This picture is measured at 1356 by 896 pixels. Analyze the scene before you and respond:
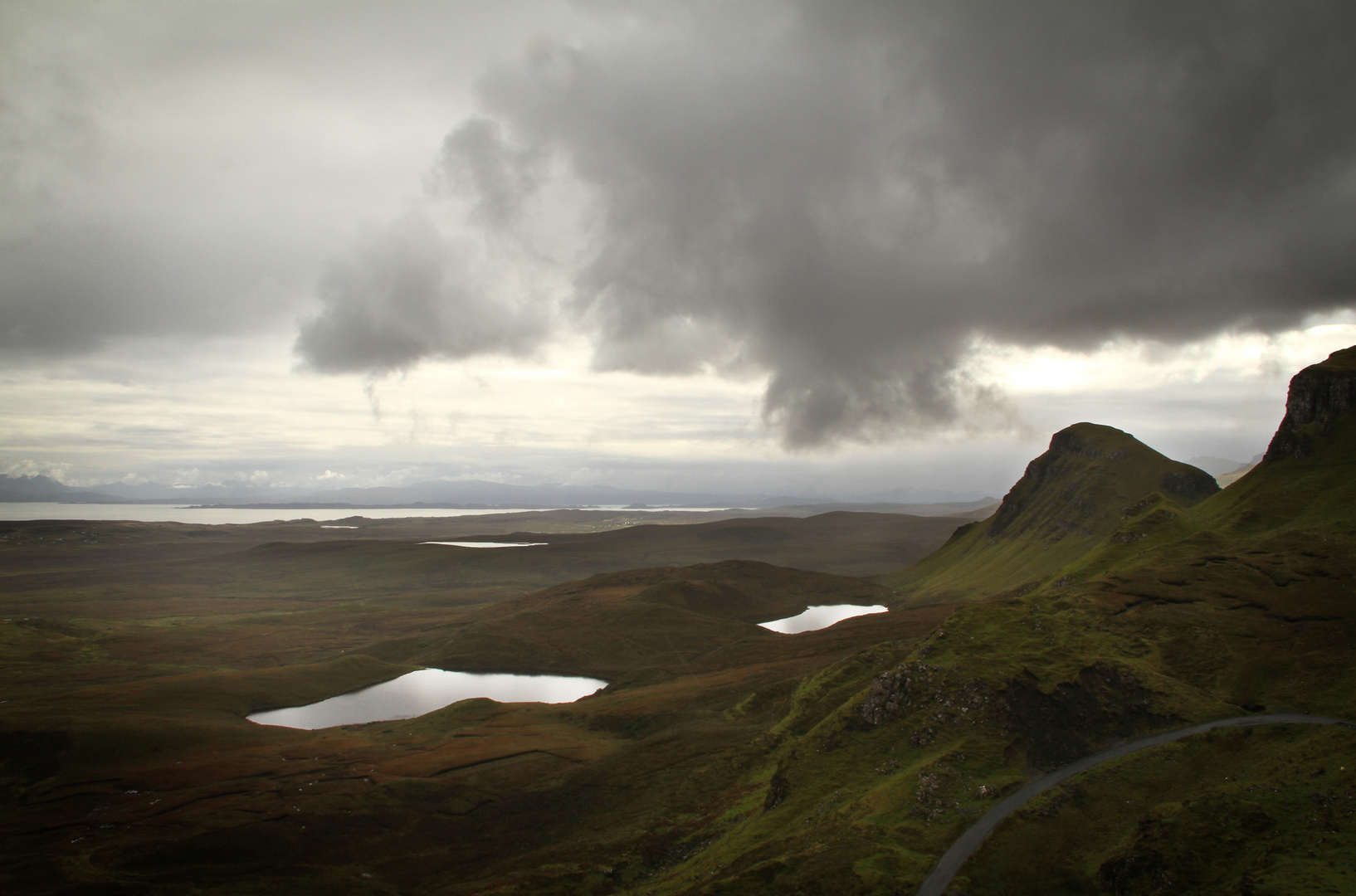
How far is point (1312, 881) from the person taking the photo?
40.6 m

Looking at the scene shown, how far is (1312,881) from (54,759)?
5036 inches

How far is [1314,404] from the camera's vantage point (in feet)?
468

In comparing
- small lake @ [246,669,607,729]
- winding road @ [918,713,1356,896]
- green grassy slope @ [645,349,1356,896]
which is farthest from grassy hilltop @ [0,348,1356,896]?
small lake @ [246,669,607,729]

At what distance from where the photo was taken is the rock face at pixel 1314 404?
454ft

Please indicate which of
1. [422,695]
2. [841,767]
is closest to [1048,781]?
[841,767]

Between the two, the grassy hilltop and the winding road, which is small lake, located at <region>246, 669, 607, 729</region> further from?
the winding road

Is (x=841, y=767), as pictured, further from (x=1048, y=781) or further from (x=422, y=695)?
(x=422, y=695)

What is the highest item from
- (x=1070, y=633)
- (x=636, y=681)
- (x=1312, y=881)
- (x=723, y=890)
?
(x=1070, y=633)

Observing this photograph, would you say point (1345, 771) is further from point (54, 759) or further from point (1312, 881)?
point (54, 759)

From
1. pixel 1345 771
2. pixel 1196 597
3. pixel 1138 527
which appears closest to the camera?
pixel 1345 771

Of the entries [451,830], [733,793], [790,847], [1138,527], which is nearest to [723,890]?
[790,847]

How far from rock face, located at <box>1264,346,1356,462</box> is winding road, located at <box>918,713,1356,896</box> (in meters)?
98.8

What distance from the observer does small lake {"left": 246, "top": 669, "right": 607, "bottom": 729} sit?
132 m

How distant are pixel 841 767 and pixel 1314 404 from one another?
136 m
